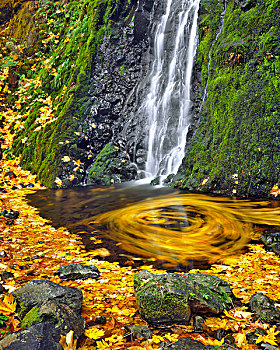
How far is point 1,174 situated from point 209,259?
9167mm

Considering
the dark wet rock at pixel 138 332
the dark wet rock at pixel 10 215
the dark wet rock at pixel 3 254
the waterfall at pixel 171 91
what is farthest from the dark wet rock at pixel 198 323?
the waterfall at pixel 171 91

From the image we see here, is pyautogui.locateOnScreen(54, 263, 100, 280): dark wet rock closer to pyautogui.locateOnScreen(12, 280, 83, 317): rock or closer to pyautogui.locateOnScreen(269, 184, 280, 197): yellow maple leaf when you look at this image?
pyautogui.locateOnScreen(12, 280, 83, 317): rock

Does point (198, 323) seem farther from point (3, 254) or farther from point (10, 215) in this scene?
point (10, 215)

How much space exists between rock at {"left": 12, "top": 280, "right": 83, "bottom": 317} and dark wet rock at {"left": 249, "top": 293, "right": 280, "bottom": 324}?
1545 millimetres

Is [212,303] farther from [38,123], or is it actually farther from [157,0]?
[157,0]

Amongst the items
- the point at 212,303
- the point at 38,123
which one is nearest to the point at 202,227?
the point at 212,303

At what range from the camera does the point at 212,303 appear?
236 centimetres

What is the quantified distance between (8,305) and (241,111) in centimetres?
707

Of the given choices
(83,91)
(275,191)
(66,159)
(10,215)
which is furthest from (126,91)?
(10,215)

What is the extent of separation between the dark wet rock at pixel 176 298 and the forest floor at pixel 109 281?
84 millimetres

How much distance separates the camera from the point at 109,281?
3.06 m

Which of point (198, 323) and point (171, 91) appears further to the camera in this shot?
point (171, 91)

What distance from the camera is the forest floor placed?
2.09 meters

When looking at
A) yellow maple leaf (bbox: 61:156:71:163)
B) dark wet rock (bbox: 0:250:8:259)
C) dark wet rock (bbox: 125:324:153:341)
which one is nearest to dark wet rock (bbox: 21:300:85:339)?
dark wet rock (bbox: 125:324:153:341)
